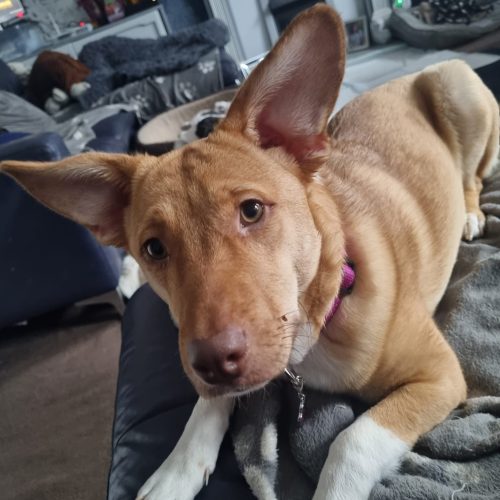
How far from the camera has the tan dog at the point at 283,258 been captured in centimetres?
95

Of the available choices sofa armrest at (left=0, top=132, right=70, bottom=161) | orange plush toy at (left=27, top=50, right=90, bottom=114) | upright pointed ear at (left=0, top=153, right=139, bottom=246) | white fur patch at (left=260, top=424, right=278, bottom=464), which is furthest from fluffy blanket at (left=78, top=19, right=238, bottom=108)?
white fur patch at (left=260, top=424, right=278, bottom=464)

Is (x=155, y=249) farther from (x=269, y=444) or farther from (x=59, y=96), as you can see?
(x=59, y=96)

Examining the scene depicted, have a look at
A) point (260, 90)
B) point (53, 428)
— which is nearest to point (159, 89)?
point (53, 428)

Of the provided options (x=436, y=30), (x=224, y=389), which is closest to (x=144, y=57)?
(x=436, y=30)

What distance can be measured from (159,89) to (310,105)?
189 inches

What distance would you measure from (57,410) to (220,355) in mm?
2069

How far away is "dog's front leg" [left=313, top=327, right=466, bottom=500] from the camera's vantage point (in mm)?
1013

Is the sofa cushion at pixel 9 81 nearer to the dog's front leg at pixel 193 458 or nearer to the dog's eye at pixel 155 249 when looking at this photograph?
the dog's eye at pixel 155 249

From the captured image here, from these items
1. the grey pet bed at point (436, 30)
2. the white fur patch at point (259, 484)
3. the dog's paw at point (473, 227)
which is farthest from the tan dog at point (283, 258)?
the grey pet bed at point (436, 30)

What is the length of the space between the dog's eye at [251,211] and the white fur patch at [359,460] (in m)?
0.56

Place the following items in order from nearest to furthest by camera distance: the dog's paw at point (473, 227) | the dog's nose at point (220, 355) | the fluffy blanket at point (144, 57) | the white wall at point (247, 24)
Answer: the dog's nose at point (220, 355)
the dog's paw at point (473, 227)
the fluffy blanket at point (144, 57)
the white wall at point (247, 24)

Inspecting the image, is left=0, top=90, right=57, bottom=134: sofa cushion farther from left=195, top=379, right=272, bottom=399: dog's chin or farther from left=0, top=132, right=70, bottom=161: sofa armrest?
left=195, top=379, right=272, bottom=399: dog's chin

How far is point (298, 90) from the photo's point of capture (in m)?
1.19

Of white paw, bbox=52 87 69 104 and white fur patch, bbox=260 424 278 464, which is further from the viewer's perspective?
white paw, bbox=52 87 69 104
